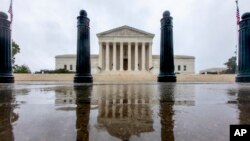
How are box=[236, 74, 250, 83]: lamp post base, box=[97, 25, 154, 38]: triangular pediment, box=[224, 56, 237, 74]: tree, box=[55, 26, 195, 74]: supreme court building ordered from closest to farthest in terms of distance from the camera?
1. box=[236, 74, 250, 83]: lamp post base
2. box=[97, 25, 154, 38]: triangular pediment
3. box=[55, 26, 195, 74]: supreme court building
4. box=[224, 56, 237, 74]: tree

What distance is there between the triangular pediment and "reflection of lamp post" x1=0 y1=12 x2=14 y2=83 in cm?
5573

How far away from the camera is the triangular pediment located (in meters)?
66.4

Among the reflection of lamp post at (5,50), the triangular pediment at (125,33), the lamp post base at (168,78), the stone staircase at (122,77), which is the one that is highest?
the triangular pediment at (125,33)

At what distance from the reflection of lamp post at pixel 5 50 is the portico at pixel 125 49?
175 ft

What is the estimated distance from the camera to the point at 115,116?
2523 millimetres

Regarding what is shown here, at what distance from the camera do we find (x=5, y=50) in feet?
36.1

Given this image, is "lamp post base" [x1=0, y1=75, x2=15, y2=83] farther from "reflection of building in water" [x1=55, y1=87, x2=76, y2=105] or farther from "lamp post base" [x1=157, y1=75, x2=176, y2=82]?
"lamp post base" [x1=157, y1=75, x2=176, y2=82]

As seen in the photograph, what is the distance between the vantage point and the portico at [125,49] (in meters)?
66.7

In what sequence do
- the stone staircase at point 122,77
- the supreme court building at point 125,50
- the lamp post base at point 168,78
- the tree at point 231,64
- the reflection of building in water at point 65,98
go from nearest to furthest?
the reflection of building in water at point 65,98 < the lamp post base at point 168,78 < the stone staircase at point 122,77 < the supreme court building at point 125,50 < the tree at point 231,64

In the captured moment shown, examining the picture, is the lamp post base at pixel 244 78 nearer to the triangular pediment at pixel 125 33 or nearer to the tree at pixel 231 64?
the triangular pediment at pixel 125 33

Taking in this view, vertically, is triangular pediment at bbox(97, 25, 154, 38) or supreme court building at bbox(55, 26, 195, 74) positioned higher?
triangular pediment at bbox(97, 25, 154, 38)

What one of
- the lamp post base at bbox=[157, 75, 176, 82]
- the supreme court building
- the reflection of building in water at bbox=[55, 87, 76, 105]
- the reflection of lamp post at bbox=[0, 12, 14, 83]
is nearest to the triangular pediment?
the supreme court building

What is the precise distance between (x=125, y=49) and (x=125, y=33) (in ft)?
18.5

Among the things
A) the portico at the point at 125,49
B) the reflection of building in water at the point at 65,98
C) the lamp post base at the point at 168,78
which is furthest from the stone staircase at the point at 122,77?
the portico at the point at 125,49
